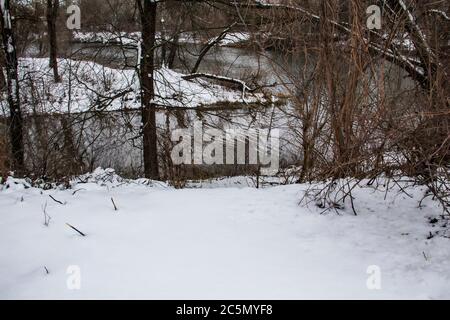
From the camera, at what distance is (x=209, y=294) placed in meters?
2.32

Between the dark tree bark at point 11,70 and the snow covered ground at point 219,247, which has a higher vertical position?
the dark tree bark at point 11,70

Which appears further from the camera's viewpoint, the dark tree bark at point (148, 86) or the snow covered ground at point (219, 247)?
the dark tree bark at point (148, 86)

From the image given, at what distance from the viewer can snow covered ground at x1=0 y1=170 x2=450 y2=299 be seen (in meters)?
2.39

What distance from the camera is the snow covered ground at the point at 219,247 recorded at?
2.39 meters

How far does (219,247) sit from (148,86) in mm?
6340

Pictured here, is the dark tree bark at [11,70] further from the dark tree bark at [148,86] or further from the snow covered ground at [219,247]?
the snow covered ground at [219,247]

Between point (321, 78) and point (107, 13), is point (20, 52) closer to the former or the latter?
point (107, 13)

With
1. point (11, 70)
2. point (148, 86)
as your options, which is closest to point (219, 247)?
point (148, 86)

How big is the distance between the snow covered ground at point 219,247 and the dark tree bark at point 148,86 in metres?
4.79

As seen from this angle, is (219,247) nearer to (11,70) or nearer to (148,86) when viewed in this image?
(148,86)

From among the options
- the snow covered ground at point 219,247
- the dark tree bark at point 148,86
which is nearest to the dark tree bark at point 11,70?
the dark tree bark at point 148,86

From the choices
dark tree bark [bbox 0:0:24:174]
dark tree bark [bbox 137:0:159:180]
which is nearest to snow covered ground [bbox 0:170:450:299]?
dark tree bark [bbox 0:0:24:174]
